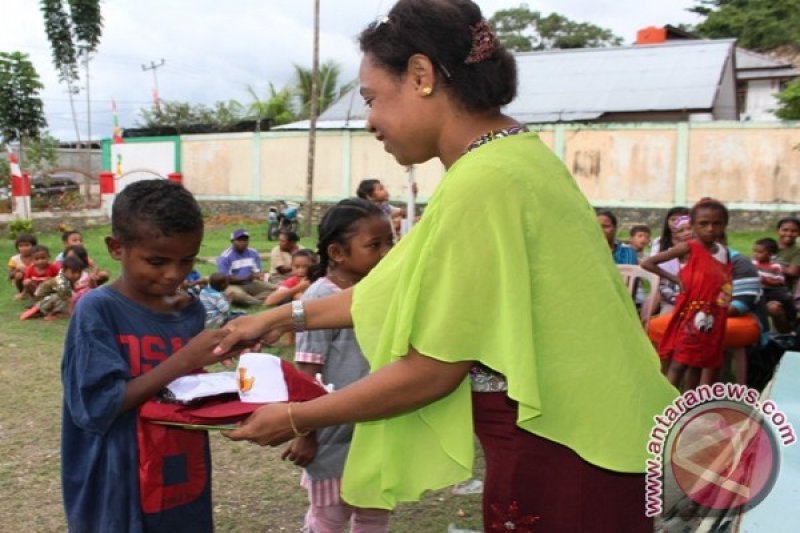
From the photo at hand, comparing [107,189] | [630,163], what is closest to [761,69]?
[630,163]

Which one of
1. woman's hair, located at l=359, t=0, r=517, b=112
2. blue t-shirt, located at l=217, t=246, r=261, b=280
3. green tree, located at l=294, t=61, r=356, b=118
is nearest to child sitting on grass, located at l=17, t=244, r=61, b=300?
blue t-shirt, located at l=217, t=246, r=261, b=280

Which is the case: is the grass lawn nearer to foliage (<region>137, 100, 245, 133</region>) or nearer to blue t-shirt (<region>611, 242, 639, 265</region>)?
blue t-shirt (<region>611, 242, 639, 265</region>)

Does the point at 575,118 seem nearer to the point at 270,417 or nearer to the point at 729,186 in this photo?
the point at 729,186

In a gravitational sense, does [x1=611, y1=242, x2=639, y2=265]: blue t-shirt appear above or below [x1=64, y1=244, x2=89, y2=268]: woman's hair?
above

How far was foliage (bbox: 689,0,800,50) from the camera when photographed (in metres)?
30.0

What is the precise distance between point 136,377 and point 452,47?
125 cm

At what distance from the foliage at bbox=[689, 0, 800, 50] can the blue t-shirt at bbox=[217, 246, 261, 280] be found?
2582 centimetres

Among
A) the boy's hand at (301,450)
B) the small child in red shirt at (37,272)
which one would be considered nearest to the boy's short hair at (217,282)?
the small child in red shirt at (37,272)

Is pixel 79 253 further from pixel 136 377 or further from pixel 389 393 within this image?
pixel 389 393

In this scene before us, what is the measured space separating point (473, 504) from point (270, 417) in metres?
2.31

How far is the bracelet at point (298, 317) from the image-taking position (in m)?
2.23

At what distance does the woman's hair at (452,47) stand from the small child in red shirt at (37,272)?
28.0 ft

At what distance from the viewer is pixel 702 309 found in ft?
16.7

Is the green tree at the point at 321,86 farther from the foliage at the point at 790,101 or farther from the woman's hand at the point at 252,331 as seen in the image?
the woman's hand at the point at 252,331
